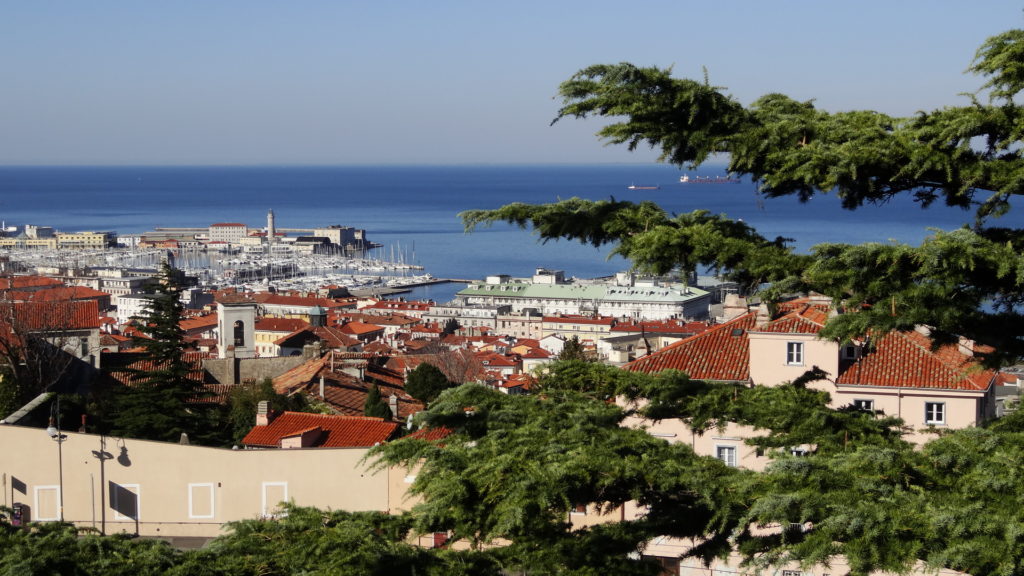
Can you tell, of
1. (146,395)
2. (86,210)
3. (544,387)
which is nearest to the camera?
(544,387)

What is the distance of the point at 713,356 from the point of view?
11.4 metres

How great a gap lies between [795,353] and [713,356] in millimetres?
978

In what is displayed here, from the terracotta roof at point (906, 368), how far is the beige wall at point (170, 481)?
14.4ft

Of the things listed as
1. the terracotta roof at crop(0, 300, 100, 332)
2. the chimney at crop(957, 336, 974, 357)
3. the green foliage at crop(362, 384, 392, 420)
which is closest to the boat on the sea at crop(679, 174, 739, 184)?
the chimney at crop(957, 336, 974, 357)

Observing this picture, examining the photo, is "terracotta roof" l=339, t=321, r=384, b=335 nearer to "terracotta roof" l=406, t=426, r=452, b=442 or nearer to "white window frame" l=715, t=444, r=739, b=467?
"terracotta roof" l=406, t=426, r=452, b=442

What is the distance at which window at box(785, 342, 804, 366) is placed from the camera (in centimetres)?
1062

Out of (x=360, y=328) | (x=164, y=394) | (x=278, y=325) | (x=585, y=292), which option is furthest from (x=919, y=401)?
(x=585, y=292)

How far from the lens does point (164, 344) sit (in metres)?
18.9

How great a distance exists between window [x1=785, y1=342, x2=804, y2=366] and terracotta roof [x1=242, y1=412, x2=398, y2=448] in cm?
419

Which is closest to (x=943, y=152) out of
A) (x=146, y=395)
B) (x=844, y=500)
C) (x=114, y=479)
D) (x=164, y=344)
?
(x=844, y=500)

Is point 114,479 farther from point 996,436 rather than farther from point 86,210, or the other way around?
point 86,210

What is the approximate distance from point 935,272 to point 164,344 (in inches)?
635

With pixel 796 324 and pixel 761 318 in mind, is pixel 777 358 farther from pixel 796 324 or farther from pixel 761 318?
pixel 761 318

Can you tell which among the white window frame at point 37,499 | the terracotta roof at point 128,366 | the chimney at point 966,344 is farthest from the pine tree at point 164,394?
the chimney at point 966,344
